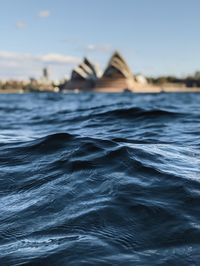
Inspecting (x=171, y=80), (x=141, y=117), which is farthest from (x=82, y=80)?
(x=141, y=117)

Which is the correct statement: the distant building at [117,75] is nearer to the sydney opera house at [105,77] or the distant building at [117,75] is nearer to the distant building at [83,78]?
the sydney opera house at [105,77]

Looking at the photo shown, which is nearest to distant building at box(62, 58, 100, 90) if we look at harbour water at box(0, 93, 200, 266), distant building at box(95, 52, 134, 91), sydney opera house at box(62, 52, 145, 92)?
sydney opera house at box(62, 52, 145, 92)

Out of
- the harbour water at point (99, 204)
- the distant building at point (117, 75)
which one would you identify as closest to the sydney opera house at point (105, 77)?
the distant building at point (117, 75)

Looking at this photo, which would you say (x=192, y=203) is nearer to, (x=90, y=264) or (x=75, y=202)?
(x=75, y=202)

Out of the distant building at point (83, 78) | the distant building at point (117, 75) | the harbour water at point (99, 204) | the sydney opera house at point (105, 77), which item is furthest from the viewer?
the distant building at point (83, 78)

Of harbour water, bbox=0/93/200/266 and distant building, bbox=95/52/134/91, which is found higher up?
distant building, bbox=95/52/134/91

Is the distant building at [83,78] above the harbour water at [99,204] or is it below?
above

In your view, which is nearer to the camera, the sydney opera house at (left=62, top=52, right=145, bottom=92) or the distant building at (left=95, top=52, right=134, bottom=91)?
the distant building at (left=95, top=52, right=134, bottom=91)

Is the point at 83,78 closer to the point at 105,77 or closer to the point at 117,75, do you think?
the point at 105,77

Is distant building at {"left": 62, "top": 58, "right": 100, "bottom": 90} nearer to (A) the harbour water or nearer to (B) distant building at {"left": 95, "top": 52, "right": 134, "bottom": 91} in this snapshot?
(B) distant building at {"left": 95, "top": 52, "right": 134, "bottom": 91}
